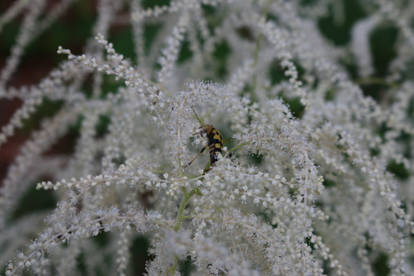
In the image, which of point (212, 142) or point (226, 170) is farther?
point (212, 142)

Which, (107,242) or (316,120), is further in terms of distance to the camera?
(107,242)

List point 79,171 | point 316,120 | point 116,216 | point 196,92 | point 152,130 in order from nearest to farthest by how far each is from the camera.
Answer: point 116,216, point 196,92, point 316,120, point 152,130, point 79,171

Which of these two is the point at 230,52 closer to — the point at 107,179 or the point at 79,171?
the point at 79,171

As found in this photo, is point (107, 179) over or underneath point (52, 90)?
underneath

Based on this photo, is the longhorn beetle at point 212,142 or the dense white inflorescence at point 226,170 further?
the longhorn beetle at point 212,142

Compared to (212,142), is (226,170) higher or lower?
lower

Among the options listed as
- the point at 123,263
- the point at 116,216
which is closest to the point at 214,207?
the point at 116,216

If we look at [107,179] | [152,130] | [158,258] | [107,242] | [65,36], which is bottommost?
[158,258]

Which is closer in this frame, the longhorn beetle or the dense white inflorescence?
the dense white inflorescence
